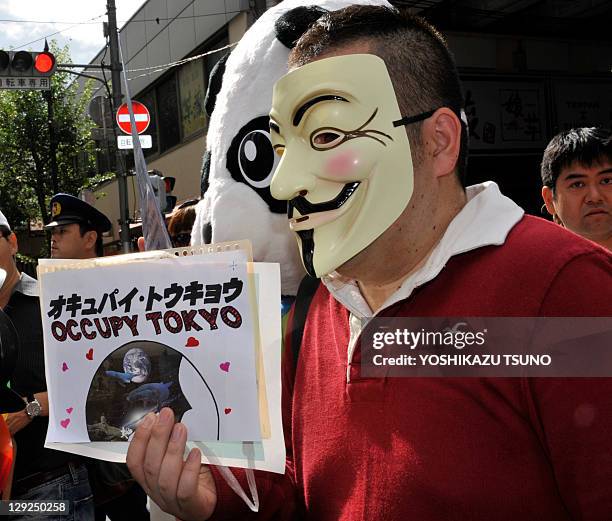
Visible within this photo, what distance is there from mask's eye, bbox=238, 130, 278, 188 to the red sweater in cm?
95

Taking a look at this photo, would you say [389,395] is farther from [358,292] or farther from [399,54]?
[399,54]

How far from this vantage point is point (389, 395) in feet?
3.92

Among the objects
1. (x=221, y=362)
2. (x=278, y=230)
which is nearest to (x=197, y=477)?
(x=221, y=362)

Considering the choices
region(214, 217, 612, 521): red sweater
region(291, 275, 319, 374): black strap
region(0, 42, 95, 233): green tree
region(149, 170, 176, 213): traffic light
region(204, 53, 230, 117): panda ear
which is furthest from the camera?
region(0, 42, 95, 233): green tree

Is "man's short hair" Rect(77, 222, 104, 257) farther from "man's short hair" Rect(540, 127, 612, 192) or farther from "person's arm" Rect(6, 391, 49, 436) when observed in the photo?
"man's short hair" Rect(540, 127, 612, 192)

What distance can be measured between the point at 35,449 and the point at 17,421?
14 centimetres

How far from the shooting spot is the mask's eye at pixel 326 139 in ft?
4.26

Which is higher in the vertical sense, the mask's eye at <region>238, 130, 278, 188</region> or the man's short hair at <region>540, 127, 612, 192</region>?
the man's short hair at <region>540, 127, 612, 192</region>

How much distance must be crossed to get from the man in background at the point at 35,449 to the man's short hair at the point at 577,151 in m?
2.17

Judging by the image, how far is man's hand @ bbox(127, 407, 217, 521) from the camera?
3.93ft

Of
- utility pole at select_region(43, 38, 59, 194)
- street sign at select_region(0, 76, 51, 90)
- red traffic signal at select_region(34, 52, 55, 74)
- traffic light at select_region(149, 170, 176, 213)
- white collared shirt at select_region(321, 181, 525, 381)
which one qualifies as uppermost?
utility pole at select_region(43, 38, 59, 194)

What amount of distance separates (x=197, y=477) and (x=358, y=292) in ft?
1.50

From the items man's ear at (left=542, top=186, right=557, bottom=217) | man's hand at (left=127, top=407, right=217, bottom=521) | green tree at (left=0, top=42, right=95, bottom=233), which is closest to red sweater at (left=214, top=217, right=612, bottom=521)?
man's hand at (left=127, top=407, right=217, bottom=521)

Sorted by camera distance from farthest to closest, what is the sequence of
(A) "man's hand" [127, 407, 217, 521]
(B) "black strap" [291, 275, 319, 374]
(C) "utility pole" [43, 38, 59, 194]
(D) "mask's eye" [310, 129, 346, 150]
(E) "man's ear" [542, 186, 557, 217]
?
(C) "utility pole" [43, 38, 59, 194] < (E) "man's ear" [542, 186, 557, 217] < (B) "black strap" [291, 275, 319, 374] < (D) "mask's eye" [310, 129, 346, 150] < (A) "man's hand" [127, 407, 217, 521]
